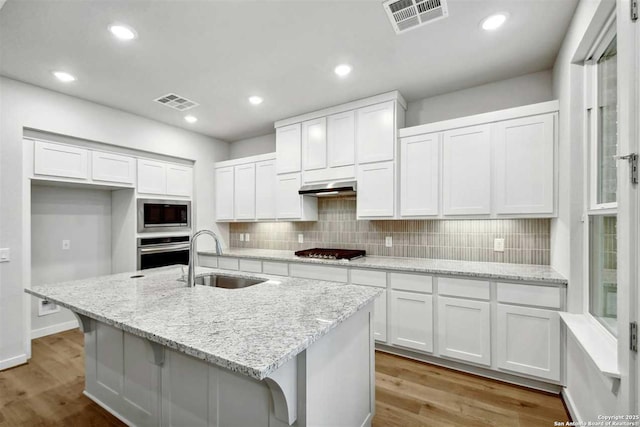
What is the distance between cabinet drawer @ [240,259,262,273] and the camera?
12.7ft

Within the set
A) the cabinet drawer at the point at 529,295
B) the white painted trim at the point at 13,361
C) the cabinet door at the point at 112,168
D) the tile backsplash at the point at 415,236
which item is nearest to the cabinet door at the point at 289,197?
the tile backsplash at the point at 415,236

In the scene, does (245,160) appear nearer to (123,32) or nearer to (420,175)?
(123,32)

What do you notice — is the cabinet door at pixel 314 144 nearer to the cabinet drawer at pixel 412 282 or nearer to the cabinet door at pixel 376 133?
the cabinet door at pixel 376 133

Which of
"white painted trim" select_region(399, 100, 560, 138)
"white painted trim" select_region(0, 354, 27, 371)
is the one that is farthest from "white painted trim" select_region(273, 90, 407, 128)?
"white painted trim" select_region(0, 354, 27, 371)

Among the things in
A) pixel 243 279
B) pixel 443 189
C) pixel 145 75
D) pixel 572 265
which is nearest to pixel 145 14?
pixel 145 75

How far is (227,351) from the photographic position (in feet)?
3.21

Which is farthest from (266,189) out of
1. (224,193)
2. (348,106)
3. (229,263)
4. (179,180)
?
(348,106)

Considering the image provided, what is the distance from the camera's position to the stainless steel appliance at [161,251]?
12.5 ft

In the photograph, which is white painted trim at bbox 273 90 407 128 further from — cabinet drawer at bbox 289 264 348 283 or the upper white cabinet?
cabinet drawer at bbox 289 264 348 283

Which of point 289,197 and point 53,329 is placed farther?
point 289,197

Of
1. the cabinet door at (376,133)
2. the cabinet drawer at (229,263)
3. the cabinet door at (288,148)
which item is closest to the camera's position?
the cabinet door at (376,133)

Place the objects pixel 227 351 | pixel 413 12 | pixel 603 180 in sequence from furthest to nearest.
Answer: pixel 413 12, pixel 603 180, pixel 227 351

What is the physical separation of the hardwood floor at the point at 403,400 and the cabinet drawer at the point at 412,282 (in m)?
0.70

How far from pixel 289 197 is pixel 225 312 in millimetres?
2612
